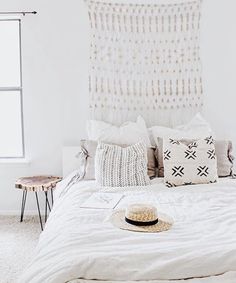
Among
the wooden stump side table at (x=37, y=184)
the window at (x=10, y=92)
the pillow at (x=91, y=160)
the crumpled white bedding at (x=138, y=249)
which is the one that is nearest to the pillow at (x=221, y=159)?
the pillow at (x=91, y=160)

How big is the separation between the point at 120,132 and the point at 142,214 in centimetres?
153

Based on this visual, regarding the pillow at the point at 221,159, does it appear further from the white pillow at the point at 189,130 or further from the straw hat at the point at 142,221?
the straw hat at the point at 142,221

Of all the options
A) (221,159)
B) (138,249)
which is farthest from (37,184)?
(138,249)

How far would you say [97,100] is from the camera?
388 centimetres

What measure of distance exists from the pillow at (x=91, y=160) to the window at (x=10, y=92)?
941 millimetres

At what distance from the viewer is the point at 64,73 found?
153 inches

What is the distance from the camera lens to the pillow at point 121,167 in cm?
310

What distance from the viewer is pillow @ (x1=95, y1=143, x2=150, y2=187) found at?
310 cm

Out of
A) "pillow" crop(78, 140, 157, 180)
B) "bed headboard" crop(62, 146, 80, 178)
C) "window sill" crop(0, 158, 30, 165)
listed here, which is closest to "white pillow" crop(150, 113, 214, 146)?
"pillow" crop(78, 140, 157, 180)

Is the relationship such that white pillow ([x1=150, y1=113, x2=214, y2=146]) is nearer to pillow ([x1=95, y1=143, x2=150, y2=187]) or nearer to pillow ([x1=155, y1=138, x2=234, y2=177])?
pillow ([x1=155, y1=138, x2=234, y2=177])

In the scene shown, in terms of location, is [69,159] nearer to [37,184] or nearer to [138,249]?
[37,184]

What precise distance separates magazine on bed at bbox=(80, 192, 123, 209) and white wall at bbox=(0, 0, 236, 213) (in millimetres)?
1226

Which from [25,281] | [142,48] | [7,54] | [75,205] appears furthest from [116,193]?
[7,54]

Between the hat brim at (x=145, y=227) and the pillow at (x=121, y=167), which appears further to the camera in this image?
the pillow at (x=121, y=167)
